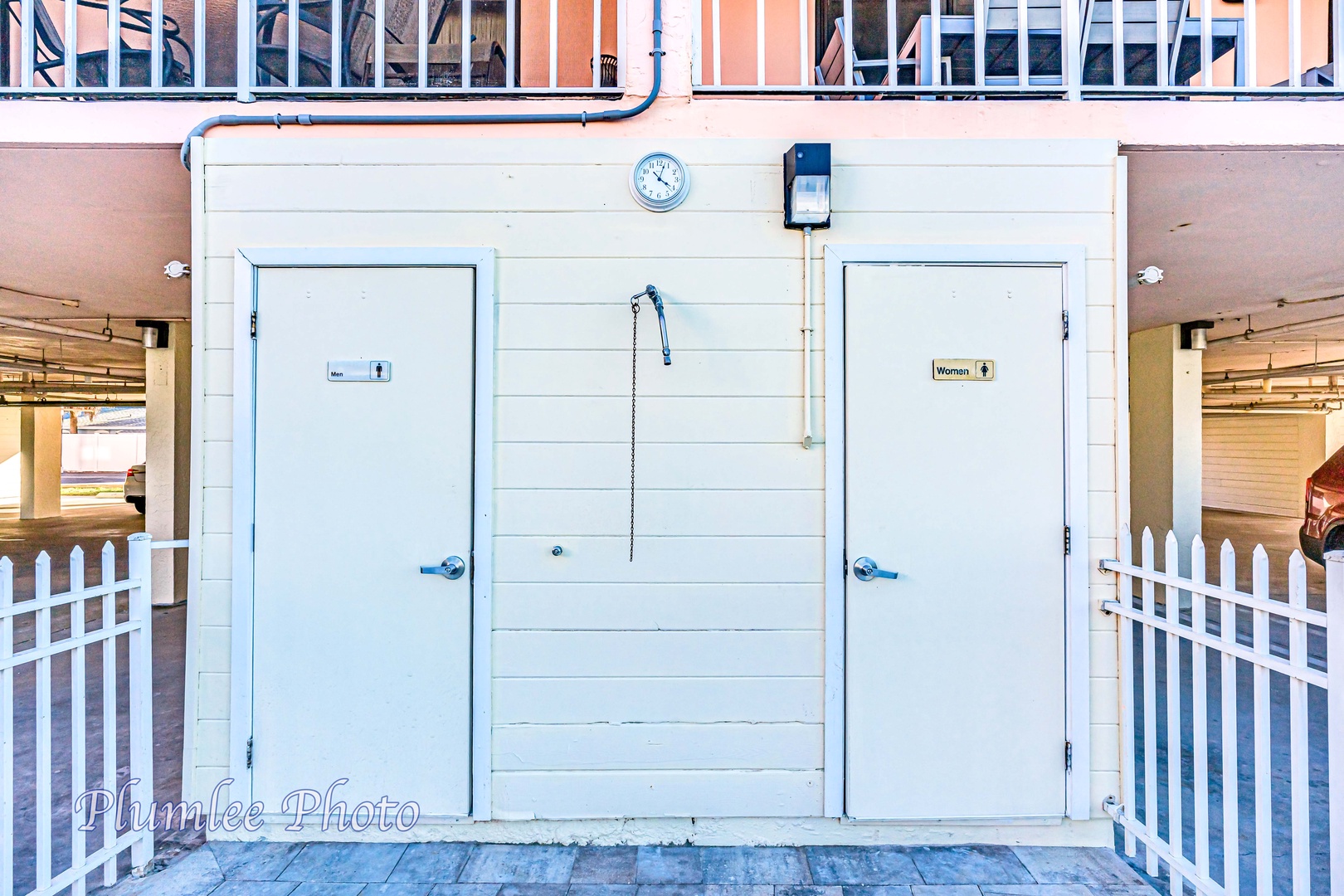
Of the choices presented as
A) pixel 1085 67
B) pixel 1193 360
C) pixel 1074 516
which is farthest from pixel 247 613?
pixel 1193 360

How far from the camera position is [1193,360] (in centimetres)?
547

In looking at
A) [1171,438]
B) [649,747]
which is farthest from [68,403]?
[1171,438]

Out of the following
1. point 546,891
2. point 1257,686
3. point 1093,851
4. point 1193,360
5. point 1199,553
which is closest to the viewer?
point 1257,686

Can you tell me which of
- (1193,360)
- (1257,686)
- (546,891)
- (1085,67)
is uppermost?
(1085,67)

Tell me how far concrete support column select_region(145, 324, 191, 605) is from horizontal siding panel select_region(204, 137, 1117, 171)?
394cm

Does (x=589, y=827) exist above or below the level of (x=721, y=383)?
below

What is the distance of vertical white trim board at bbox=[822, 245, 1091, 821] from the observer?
222 cm

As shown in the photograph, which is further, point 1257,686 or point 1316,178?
point 1316,178

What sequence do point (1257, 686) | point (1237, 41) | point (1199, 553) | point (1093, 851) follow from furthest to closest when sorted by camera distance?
point (1237, 41) → point (1093, 851) → point (1199, 553) → point (1257, 686)

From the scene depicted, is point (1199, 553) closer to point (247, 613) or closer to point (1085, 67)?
point (1085, 67)

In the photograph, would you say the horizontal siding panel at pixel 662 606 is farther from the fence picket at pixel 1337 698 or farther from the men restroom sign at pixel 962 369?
the fence picket at pixel 1337 698

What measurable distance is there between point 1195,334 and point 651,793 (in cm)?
576

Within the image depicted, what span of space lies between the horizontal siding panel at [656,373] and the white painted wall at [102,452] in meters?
27.8

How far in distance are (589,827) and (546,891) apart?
267 millimetres
